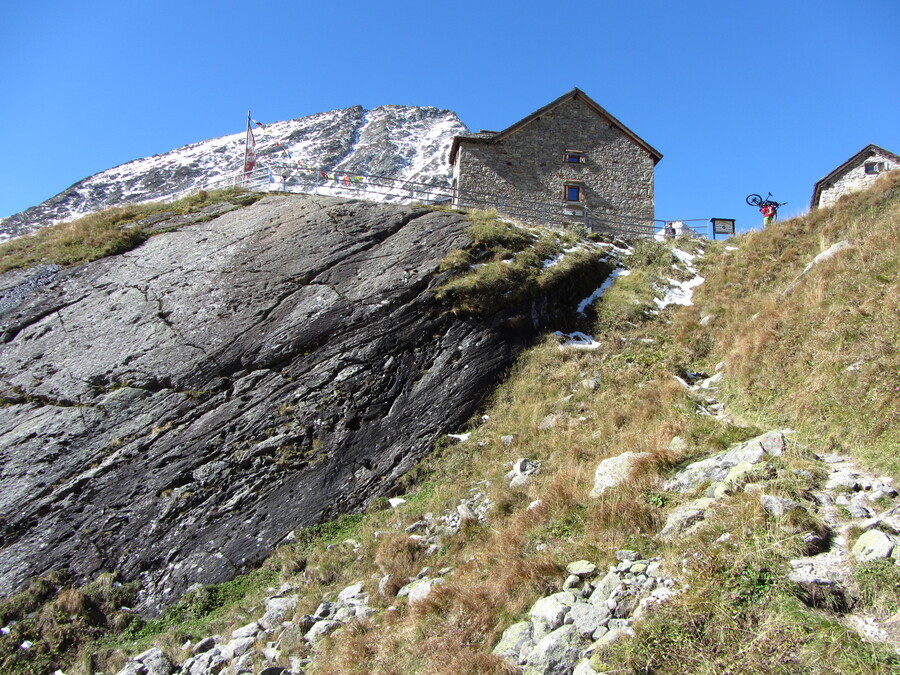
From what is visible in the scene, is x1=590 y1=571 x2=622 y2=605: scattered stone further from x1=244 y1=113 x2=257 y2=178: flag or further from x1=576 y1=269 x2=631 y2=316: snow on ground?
x1=244 y1=113 x2=257 y2=178: flag

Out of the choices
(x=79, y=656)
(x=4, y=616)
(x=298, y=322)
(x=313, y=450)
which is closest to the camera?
(x=79, y=656)

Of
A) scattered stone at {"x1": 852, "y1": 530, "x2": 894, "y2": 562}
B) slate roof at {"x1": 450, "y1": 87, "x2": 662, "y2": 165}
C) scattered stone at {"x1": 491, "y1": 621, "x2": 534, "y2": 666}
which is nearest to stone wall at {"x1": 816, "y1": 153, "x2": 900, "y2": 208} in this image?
slate roof at {"x1": 450, "y1": 87, "x2": 662, "y2": 165}

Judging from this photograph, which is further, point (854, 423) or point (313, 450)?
point (313, 450)

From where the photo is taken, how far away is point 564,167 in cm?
2945

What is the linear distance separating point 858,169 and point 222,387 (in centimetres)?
3835

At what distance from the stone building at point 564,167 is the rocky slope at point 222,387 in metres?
10.4

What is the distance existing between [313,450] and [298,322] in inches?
157

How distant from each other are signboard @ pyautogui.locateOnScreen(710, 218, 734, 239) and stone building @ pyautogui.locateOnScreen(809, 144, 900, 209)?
460 inches

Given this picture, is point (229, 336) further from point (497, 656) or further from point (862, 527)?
point (862, 527)

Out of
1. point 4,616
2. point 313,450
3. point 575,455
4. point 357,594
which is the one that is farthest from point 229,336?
point 575,455

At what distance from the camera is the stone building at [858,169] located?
33.8m

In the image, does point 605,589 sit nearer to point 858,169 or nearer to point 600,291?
point 600,291

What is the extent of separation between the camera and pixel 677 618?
526 cm

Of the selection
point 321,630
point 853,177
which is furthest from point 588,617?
point 853,177
